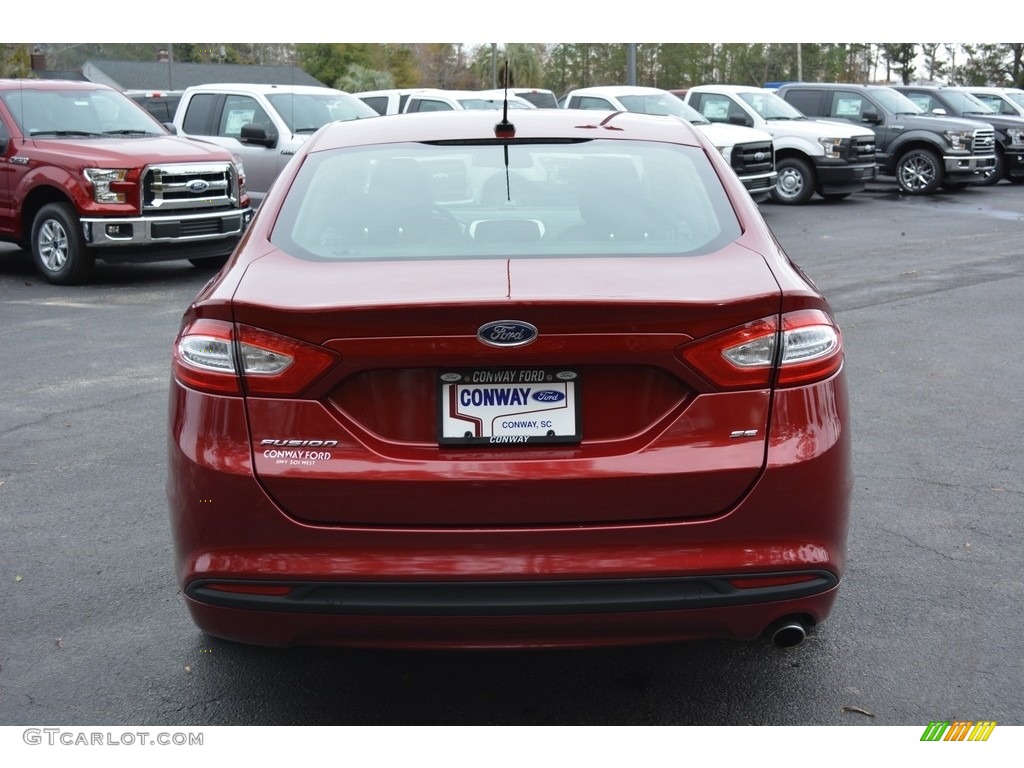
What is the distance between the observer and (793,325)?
3.06m

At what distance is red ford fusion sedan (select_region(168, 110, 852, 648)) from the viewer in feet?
9.64

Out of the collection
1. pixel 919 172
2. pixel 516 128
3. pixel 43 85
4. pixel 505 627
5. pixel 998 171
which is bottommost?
pixel 998 171

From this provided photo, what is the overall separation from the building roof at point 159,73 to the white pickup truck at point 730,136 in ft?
158

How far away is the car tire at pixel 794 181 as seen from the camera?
20.5 meters

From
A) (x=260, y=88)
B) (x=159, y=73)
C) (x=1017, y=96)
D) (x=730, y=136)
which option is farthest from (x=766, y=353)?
(x=159, y=73)

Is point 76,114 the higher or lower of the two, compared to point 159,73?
higher

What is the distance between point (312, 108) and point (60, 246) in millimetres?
4997

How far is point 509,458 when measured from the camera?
2.97 metres

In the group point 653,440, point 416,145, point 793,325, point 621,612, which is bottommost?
point 621,612

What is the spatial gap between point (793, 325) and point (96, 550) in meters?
3.05

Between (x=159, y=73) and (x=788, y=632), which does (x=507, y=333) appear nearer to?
(x=788, y=632)

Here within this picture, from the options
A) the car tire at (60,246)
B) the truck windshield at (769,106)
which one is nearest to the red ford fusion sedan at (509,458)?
the car tire at (60,246)

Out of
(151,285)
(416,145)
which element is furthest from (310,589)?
(151,285)
